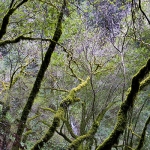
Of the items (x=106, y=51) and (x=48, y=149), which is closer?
(x=48, y=149)

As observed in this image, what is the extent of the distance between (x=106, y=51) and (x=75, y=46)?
1460mm

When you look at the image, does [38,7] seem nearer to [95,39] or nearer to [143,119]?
[95,39]

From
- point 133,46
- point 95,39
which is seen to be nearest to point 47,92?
point 95,39

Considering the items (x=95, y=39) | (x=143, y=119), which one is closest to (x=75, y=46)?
(x=95, y=39)

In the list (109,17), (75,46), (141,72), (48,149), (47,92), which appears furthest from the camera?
(47,92)

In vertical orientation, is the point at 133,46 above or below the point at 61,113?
above

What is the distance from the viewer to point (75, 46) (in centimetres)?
→ 872

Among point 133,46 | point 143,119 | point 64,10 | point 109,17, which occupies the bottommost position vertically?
point 143,119

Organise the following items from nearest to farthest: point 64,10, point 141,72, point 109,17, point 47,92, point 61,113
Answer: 1. point 141,72
2. point 64,10
3. point 61,113
4. point 109,17
5. point 47,92

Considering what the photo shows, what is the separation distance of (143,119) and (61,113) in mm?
6323

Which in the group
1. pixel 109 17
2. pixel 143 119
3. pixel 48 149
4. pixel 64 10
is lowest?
pixel 48 149

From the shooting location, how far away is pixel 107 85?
32.3 ft

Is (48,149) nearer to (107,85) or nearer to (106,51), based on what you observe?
(107,85)

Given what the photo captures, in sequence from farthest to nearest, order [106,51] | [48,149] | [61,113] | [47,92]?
[47,92] < [106,51] < [48,149] < [61,113]
